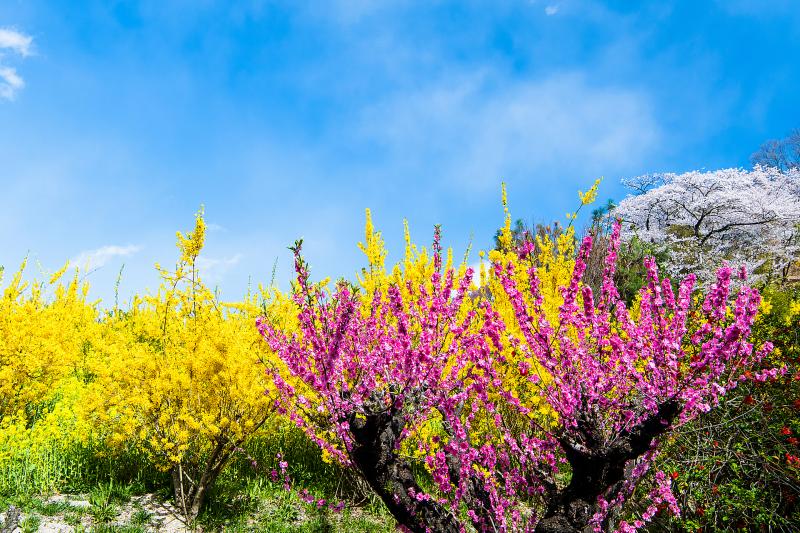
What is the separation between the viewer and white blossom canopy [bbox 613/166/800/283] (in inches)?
711

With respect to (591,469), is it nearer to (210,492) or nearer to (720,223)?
(210,492)

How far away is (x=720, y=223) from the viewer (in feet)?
63.4

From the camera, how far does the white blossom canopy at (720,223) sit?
1806 cm

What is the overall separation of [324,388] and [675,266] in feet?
57.0

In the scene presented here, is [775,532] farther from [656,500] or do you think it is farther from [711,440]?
[656,500]

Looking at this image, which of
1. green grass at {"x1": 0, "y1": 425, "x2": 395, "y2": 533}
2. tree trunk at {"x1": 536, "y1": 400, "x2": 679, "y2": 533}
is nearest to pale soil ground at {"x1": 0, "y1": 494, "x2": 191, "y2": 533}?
green grass at {"x1": 0, "y1": 425, "x2": 395, "y2": 533}

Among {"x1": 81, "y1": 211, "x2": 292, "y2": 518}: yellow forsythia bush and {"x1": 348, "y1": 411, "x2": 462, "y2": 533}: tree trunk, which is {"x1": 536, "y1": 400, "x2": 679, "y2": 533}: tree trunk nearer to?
{"x1": 348, "y1": 411, "x2": 462, "y2": 533}: tree trunk

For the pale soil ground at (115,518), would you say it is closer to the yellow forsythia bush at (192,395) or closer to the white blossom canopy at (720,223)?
the yellow forsythia bush at (192,395)

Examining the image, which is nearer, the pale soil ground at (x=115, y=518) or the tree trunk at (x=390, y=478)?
the tree trunk at (x=390, y=478)

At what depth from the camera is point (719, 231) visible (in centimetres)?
1945

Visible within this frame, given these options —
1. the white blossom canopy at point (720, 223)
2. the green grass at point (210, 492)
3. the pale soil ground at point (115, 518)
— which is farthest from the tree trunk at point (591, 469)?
the white blossom canopy at point (720, 223)

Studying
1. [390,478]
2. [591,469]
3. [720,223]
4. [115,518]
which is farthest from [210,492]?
[720,223]

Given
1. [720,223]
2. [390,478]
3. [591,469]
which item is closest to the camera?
[591,469]

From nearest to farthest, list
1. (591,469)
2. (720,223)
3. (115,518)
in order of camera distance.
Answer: (591,469), (115,518), (720,223)
